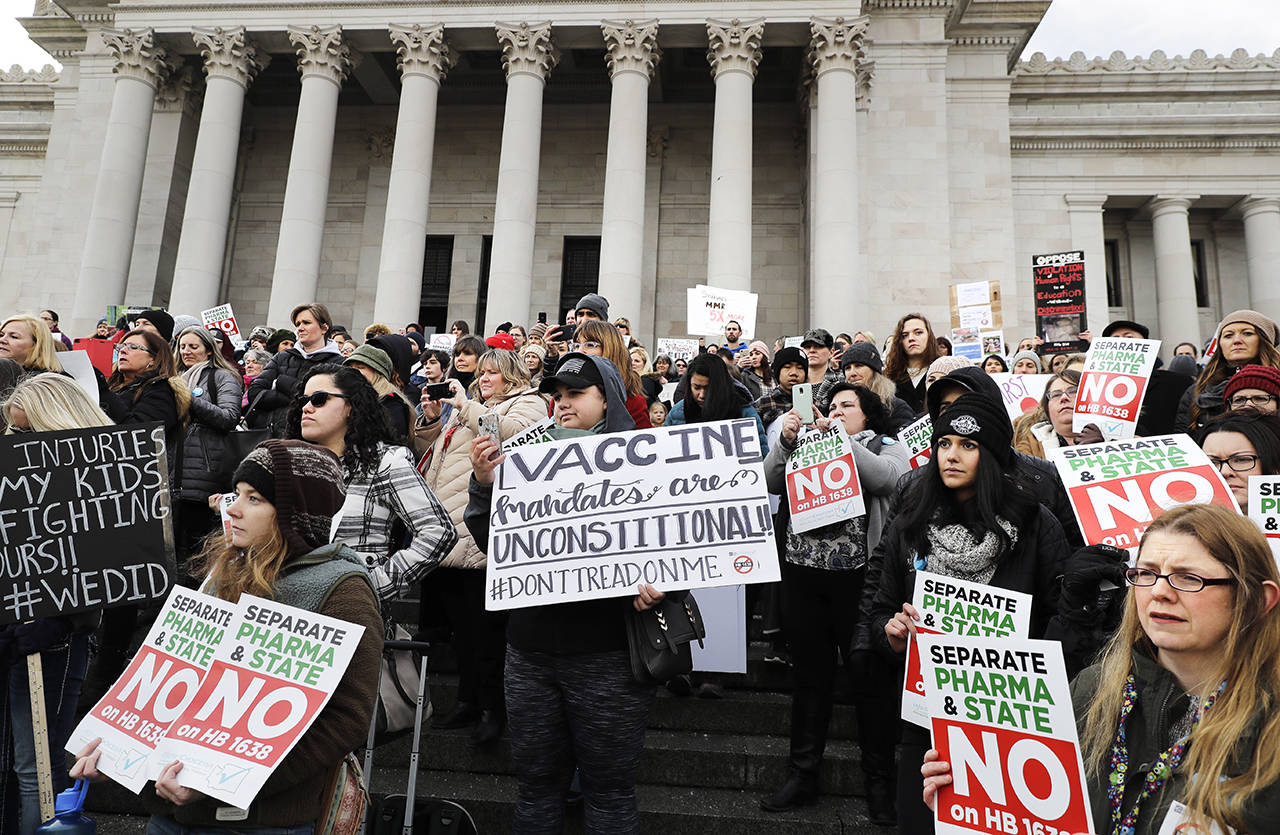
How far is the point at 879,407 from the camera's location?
5.53m

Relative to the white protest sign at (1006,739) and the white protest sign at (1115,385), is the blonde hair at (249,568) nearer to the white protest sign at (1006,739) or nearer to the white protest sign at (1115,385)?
the white protest sign at (1006,739)

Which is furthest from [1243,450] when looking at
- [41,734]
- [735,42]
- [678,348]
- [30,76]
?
[30,76]

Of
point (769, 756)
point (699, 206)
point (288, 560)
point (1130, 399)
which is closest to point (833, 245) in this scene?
point (699, 206)

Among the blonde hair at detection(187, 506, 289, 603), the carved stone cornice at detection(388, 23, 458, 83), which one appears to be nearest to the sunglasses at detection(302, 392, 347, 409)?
the blonde hair at detection(187, 506, 289, 603)


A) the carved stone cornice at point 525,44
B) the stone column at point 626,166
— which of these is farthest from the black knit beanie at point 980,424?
the carved stone cornice at point 525,44

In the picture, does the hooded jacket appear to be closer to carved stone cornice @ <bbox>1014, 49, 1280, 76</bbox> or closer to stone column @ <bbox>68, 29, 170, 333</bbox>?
stone column @ <bbox>68, 29, 170, 333</bbox>

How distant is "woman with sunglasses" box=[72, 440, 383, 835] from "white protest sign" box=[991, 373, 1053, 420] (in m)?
7.39

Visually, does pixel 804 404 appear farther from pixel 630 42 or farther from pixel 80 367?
pixel 630 42

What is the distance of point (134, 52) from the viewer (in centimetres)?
2305

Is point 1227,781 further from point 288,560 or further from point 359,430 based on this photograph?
point 359,430

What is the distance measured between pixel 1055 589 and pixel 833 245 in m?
17.7

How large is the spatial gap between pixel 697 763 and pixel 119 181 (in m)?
24.6

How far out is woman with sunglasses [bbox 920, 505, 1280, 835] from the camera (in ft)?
6.51

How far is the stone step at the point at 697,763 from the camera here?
5039 mm
